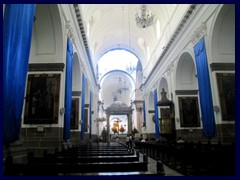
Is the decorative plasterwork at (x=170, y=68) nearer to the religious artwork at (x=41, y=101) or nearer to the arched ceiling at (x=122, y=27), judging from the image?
the arched ceiling at (x=122, y=27)

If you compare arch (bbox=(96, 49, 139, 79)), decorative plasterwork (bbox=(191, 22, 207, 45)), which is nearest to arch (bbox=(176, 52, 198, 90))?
decorative plasterwork (bbox=(191, 22, 207, 45))

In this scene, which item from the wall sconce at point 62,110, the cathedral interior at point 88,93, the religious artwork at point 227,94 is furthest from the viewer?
the religious artwork at point 227,94

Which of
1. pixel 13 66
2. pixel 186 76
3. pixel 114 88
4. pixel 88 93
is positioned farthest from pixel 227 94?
pixel 114 88

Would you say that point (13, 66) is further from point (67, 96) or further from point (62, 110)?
point (67, 96)

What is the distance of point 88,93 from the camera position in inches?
623

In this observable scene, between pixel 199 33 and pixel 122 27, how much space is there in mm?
10379

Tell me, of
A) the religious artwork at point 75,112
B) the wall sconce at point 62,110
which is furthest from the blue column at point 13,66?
the religious artwork at point 75,112

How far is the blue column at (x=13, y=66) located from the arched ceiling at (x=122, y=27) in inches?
295

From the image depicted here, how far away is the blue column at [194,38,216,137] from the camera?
809 cm

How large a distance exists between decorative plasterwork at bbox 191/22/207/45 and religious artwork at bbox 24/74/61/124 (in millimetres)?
6178

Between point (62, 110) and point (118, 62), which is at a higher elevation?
point (118, 62)

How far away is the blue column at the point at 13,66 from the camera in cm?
336
